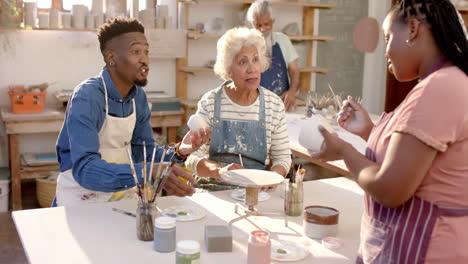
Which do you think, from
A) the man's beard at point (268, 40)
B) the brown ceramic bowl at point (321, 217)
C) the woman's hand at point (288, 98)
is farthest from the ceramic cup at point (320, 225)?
the man's beard at point (268, 40)

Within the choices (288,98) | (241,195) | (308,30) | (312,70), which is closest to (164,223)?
(241,195)

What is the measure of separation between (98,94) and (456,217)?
1525 millimetres

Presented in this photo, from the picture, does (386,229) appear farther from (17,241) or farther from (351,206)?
(17,241)

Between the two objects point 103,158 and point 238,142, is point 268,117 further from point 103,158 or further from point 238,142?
point 103,158

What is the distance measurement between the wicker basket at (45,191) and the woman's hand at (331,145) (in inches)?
132

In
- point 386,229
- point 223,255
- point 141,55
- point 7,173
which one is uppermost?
point 141,55

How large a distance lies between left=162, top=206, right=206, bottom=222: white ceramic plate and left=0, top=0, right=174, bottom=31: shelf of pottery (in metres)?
3.06

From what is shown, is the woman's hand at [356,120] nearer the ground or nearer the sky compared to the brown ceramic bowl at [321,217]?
nearer the sky

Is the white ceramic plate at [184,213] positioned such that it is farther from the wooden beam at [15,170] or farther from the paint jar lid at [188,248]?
the wooden beam at [15,170]

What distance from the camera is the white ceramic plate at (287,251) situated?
1.64m

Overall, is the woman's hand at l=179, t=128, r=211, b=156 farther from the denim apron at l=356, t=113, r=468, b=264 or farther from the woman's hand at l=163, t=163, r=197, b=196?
the denim apron at l=356, t=113, r=468, b=264

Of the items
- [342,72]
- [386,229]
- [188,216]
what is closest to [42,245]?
[188,216]

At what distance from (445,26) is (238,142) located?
152 cm

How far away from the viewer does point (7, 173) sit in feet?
14.9
